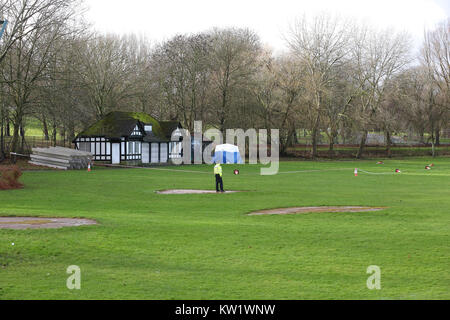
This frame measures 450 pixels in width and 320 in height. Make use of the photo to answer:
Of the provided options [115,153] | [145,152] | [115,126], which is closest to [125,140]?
[115,153]

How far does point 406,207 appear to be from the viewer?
2414 centimetres

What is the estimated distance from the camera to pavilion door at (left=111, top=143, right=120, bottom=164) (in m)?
60.7

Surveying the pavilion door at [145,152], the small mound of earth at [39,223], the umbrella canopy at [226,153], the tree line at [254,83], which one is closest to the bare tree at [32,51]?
the tree line at [254,83]

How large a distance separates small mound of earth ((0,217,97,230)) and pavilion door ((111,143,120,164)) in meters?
41.7

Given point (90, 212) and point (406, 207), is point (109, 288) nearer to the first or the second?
point (90, 212)

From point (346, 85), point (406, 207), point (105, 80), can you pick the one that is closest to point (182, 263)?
point (406, 207)

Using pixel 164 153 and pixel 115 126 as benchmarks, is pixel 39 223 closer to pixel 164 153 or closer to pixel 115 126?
pixel 115 126

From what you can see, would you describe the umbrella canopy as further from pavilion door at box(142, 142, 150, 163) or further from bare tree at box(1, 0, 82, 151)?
bare tree at box(1, 0, 82, 151)

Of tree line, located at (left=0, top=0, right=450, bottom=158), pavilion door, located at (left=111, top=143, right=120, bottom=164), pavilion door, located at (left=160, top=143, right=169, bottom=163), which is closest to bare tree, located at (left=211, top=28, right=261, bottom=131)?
tree line, located at (left=0, top=0, right=450, bottom=158)

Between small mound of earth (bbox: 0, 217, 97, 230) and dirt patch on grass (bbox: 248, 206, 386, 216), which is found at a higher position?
small mound of earth (bbox: 0, 217, 97, 230)

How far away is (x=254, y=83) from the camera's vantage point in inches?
3009

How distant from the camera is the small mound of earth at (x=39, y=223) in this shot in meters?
17.4

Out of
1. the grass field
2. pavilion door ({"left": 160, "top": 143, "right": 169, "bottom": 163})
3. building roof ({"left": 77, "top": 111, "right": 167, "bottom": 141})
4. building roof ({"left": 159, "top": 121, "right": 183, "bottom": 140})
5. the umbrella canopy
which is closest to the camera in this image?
the grass field
